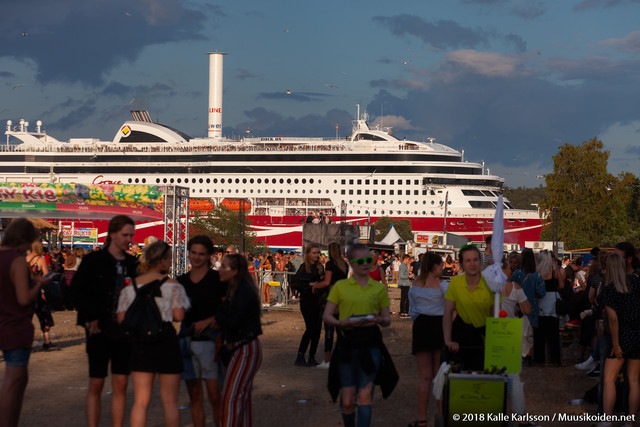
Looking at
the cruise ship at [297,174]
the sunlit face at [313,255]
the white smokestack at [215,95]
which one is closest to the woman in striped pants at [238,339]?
the sunlit face at [313,255]

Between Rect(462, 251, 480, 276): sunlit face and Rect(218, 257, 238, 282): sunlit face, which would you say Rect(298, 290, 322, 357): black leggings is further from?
Rect(218, 257, 238, 282): sunlit face

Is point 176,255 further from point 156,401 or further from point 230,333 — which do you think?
point 230,333

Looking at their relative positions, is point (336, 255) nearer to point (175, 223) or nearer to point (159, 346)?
point (159, 346)

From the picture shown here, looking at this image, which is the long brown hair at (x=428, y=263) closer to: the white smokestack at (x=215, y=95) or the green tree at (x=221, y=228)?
the green tree at (x=221, y=228)

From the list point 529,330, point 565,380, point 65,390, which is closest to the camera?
point 65,390

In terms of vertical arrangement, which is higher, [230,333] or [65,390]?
[230,333]

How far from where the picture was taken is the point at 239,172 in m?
69.6

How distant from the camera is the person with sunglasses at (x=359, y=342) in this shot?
16.8ft

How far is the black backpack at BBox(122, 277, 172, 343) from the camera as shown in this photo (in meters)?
4.63

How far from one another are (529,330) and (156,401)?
175 inches

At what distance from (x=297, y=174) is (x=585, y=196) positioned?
3080 centimetres

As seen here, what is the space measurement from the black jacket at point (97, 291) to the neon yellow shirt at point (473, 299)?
222 cm

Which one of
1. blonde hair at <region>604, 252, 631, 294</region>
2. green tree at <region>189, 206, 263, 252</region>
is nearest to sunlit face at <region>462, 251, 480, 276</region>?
blonde hair at <region>604, 252, 631, 294</region>

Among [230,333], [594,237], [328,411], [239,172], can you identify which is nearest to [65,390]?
[328,411]
